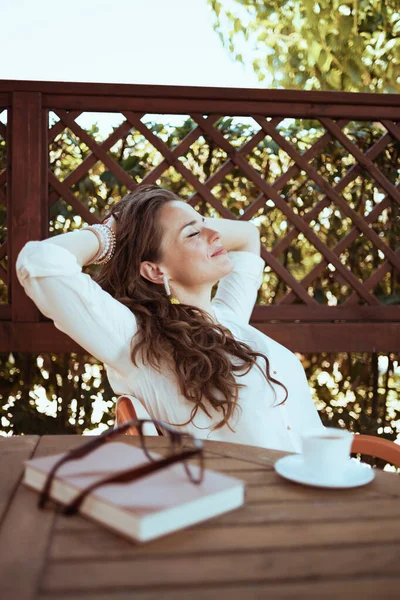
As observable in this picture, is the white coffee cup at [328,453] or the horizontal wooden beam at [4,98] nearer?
the white coffee cup at [328,453]

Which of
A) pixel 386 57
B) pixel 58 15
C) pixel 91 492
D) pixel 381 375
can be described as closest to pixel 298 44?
pixel 386 57

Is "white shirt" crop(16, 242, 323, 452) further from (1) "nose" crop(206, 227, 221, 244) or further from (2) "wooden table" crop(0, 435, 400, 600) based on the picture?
(2) "wooden table" crop(0, 435, 400, 600)

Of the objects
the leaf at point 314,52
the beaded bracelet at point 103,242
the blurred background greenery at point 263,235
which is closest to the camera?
the beaded bracelet at point 103,242

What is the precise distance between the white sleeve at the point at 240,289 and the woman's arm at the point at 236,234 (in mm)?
55

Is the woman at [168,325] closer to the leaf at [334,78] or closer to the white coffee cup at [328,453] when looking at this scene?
the white coffee cup at [328,453]

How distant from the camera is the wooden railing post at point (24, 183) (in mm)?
2170

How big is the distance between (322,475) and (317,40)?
143 inches

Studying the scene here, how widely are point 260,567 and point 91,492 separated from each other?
0.20 metres

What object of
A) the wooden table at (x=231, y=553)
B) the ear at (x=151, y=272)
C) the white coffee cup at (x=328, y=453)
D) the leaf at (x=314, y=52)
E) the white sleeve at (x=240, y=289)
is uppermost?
the leaf at (x=314, y=52)

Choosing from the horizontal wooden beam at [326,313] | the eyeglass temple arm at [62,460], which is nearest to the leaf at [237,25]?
the horizontal wooden beam at [326,313]

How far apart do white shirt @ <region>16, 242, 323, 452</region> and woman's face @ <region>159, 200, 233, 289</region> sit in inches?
6.5

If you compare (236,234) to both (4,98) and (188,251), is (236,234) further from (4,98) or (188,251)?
(4,98)

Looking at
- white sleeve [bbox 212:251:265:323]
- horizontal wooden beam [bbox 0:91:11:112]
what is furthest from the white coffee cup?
horizontal wooden beam [bbox 0:91:11:112]

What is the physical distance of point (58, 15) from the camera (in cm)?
513
